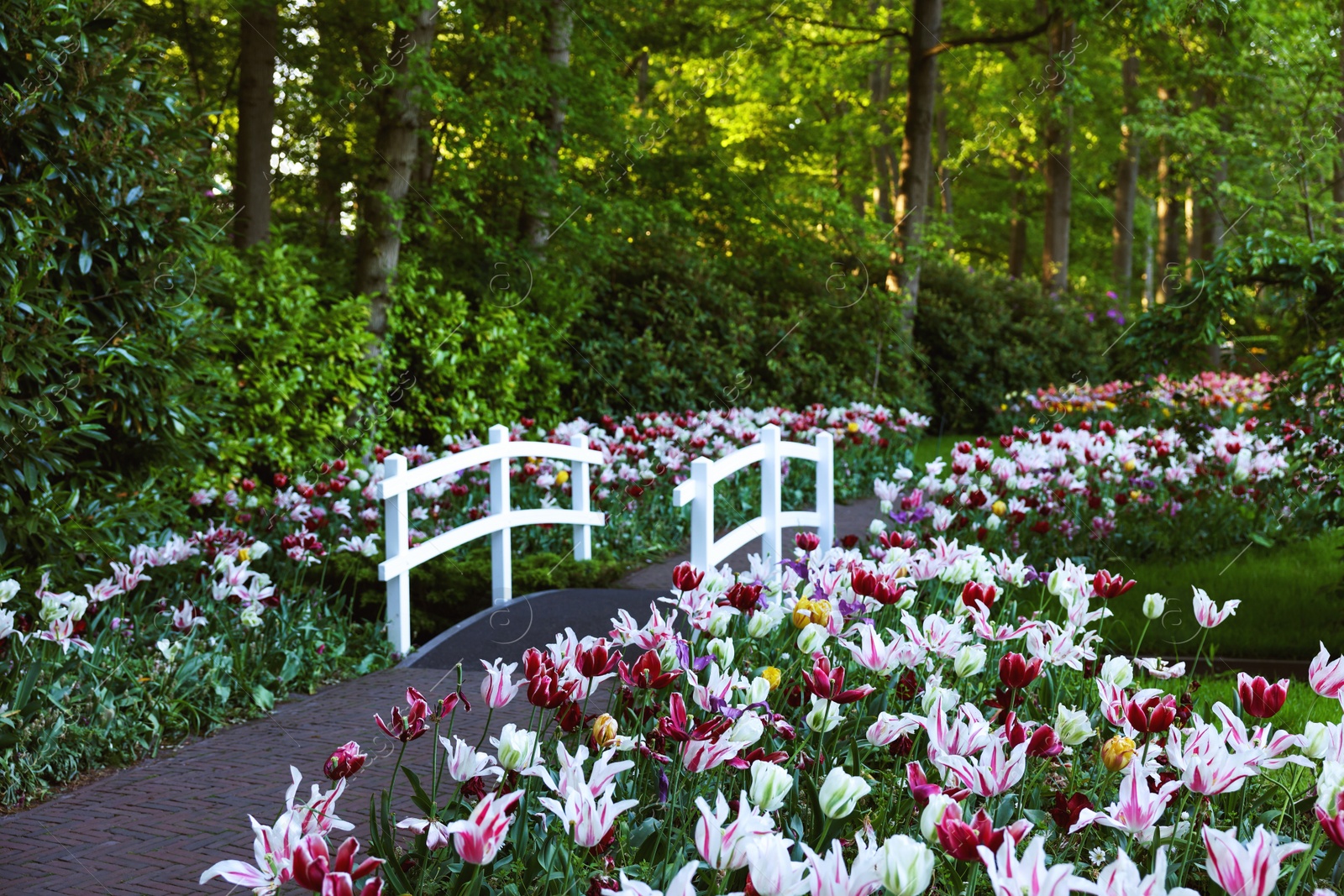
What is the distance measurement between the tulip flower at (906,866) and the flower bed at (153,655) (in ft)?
10.5

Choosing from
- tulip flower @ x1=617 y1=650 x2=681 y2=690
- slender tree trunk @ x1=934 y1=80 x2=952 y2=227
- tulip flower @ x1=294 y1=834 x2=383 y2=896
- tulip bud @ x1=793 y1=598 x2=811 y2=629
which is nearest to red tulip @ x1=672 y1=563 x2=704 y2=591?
tulip bud @ x1=793 y1=598 x2=811 y2=629

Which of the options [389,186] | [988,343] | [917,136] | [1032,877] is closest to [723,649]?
[1032,877]

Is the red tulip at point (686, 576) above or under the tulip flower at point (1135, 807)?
above

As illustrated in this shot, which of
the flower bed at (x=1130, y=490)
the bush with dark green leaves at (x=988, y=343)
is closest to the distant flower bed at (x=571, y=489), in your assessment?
the flower bed at (x=1130, y=490)

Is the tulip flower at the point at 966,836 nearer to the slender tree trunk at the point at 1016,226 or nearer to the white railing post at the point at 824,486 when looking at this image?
the white railing post at the point at 824,486

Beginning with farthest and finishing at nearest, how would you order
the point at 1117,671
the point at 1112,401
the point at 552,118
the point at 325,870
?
Result: the point at 552,118
the point at 1112,401
the point at 1117,671
the point at 325,870

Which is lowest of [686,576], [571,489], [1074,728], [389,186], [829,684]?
[571,489]

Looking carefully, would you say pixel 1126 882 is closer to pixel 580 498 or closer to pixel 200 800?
pixel 200 800

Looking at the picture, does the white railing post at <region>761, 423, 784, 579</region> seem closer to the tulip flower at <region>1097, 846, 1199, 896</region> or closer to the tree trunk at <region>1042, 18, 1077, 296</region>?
the tulip flower at <region>1097, 846, 1199, 896</region>

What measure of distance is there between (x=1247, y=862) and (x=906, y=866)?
0.52m

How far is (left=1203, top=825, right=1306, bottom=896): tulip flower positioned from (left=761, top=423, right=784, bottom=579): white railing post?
4596 millimetres

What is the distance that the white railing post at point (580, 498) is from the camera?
25.3ft

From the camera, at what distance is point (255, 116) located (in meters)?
11.7

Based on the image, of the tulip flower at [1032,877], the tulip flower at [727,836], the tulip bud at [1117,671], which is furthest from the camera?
the tulip bud at [1117,671]
